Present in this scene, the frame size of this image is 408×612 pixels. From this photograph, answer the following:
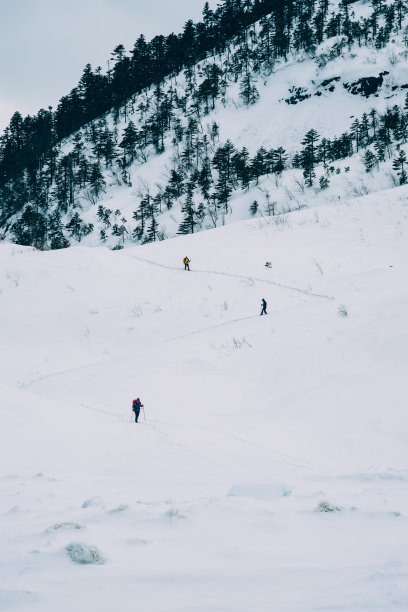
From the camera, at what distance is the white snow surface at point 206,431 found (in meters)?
3.43

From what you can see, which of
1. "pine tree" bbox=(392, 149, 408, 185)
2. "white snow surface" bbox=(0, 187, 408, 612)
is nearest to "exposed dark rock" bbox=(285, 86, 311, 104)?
"pine tree" bbox=(392, 149, 408, 185)

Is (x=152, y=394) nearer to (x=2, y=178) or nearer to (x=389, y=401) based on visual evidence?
(x=389, y=401)

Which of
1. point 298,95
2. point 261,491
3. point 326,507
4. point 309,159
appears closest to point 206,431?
point 261,491

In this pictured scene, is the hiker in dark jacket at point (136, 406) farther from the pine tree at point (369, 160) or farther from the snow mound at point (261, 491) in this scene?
the pine tree at point (369, 160)

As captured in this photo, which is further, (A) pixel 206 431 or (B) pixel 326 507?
(A) pixel 206 431

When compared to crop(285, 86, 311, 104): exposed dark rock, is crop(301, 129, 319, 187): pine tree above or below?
below

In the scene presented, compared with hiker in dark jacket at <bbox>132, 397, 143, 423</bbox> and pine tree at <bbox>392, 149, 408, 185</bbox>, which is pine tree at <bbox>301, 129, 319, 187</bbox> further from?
hiker in dark jacket at <bbox>132, 397, 143, 423</bbox>

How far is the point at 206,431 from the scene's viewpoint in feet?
36.9

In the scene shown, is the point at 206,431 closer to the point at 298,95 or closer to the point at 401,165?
the point at 401,165

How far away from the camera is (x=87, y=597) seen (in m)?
3.10

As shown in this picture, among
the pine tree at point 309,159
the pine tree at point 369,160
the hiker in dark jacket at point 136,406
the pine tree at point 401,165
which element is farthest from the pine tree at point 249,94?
the hiker in dark jacket at point 136,406

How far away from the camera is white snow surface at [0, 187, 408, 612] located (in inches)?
135

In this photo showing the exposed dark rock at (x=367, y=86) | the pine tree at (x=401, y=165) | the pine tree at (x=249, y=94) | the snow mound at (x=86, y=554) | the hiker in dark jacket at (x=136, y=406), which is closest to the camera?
the snow mound at (x=86, y=554)

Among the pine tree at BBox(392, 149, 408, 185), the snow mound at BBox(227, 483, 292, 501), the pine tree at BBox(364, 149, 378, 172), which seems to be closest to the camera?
the snow mound at BBox(227, 483, 292, 501)
